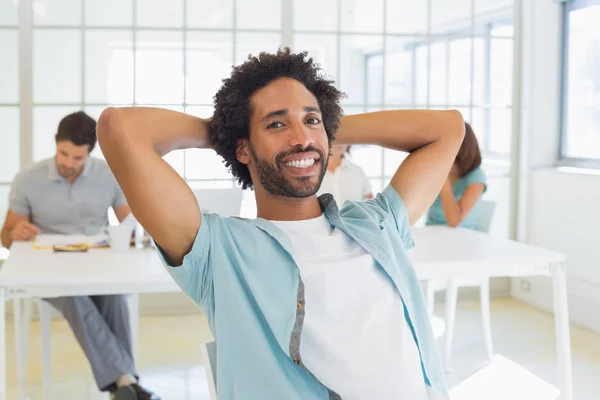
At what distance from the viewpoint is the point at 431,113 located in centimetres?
177

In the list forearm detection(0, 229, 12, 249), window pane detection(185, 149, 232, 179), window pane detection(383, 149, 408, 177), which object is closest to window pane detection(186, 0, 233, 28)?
window pane detection(185, 149, 232, 179)

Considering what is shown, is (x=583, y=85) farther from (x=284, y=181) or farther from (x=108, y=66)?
(x=284, y=181)

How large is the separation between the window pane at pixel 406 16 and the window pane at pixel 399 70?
0.07 m

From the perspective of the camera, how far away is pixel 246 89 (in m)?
1.57

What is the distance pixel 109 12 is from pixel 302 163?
3.52 meters

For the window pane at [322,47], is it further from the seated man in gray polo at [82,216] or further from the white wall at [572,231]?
the seated man in gray polo at [82,216]

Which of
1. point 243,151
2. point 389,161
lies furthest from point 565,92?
point 243,151

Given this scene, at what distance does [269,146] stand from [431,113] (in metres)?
0.45

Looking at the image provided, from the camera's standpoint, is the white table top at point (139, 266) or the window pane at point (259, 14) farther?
the window pane at point (259, 14)

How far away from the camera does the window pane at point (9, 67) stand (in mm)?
4586

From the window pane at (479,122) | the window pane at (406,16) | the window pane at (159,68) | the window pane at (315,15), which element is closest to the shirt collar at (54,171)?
the window pane at (159,68)

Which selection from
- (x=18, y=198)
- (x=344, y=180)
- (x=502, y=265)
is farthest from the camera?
(x=344, y=180)

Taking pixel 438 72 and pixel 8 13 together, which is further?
pixel 438 72

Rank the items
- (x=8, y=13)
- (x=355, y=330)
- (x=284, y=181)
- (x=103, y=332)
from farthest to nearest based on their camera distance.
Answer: (x=8, y=13) < (x=103, y=332) < (x=284, y=181) < (x=355, y=330)
